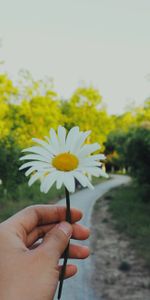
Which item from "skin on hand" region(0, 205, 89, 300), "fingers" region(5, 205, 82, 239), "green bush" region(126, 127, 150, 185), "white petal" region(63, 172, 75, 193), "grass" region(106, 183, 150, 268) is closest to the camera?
"white petal" region(63, 172, 75, 193)

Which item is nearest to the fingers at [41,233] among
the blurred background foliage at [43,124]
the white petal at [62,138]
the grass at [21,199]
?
the white petal at [62,138]

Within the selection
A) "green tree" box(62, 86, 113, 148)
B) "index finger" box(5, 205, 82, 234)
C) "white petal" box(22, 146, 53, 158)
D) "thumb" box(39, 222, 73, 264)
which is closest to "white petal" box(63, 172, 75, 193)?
"white petal" box(22, 146, 53, 158)

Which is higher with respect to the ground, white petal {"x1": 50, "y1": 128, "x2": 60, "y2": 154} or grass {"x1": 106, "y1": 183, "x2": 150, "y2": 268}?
white petal {"x1": 50, "y1": 128, "x2": 60, "y2": 154}

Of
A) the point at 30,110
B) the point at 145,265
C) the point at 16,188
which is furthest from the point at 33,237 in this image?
the point at 30,110

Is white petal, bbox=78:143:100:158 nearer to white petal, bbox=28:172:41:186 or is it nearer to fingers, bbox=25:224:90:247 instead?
white petal, bbox=28:172:41:186

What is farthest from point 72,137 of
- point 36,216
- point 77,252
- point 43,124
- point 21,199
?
point 43,124

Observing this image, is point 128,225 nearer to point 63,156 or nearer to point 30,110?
point 63,156
